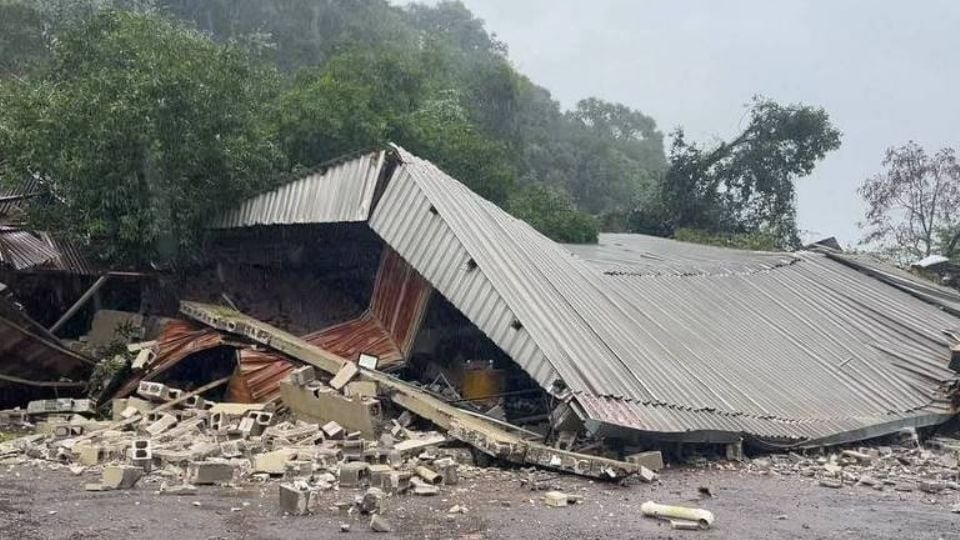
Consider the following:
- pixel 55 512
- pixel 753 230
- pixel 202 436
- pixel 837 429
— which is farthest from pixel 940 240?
pixel 55 512

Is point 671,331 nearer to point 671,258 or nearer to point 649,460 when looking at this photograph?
point 649,460

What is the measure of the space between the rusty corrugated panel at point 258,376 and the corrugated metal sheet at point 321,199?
7.56 ft

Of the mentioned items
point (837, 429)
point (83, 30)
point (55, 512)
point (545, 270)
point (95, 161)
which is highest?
point (83, 30)

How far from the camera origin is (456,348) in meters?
13.6

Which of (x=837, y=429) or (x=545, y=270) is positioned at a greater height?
(x=545, y=270)

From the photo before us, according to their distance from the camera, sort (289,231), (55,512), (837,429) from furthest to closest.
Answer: (289,231) → (837,429) → (55,512)

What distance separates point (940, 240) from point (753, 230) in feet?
22.3

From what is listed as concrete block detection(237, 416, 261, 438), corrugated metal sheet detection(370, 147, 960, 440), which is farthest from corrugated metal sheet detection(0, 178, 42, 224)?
concrete block detection(237, 416, 261, 438)

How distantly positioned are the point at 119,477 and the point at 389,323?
5.41m

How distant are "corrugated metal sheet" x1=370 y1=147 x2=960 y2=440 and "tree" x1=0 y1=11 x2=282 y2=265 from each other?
11.4ft

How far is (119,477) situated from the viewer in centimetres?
834

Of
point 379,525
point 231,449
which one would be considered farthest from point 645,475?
point 231,449

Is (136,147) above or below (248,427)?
above

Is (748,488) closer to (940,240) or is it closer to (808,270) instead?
(808,270)
